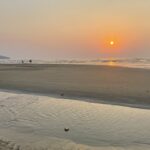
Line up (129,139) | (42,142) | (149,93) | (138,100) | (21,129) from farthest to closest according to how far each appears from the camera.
Answer: (149,93) < (138,100) < (21,129) < (129,139) < (42,142)

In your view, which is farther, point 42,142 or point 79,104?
point 79,104

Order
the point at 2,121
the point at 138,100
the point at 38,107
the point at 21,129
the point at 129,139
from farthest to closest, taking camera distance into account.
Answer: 1. the point at 138,100
2. the point at 38,107
3. the point at 2,121
4. the point at 21,129
5. the point at 129,139

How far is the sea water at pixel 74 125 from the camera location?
917 cm

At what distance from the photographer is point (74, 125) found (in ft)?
38.0

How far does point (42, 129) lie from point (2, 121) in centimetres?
210

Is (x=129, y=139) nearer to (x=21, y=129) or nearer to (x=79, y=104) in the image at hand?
(x=21, y=129)

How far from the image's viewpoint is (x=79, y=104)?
659 inches

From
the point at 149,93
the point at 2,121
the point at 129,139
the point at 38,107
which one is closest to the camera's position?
the point at 129,139

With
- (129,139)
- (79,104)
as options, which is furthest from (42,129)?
(79,104)

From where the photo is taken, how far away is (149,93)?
20.2 meters

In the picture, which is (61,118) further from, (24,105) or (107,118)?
(24,105)

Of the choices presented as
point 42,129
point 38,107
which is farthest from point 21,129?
point 38,107

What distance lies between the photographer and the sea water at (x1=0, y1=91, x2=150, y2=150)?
917 centimetres

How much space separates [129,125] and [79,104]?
5406 mm
